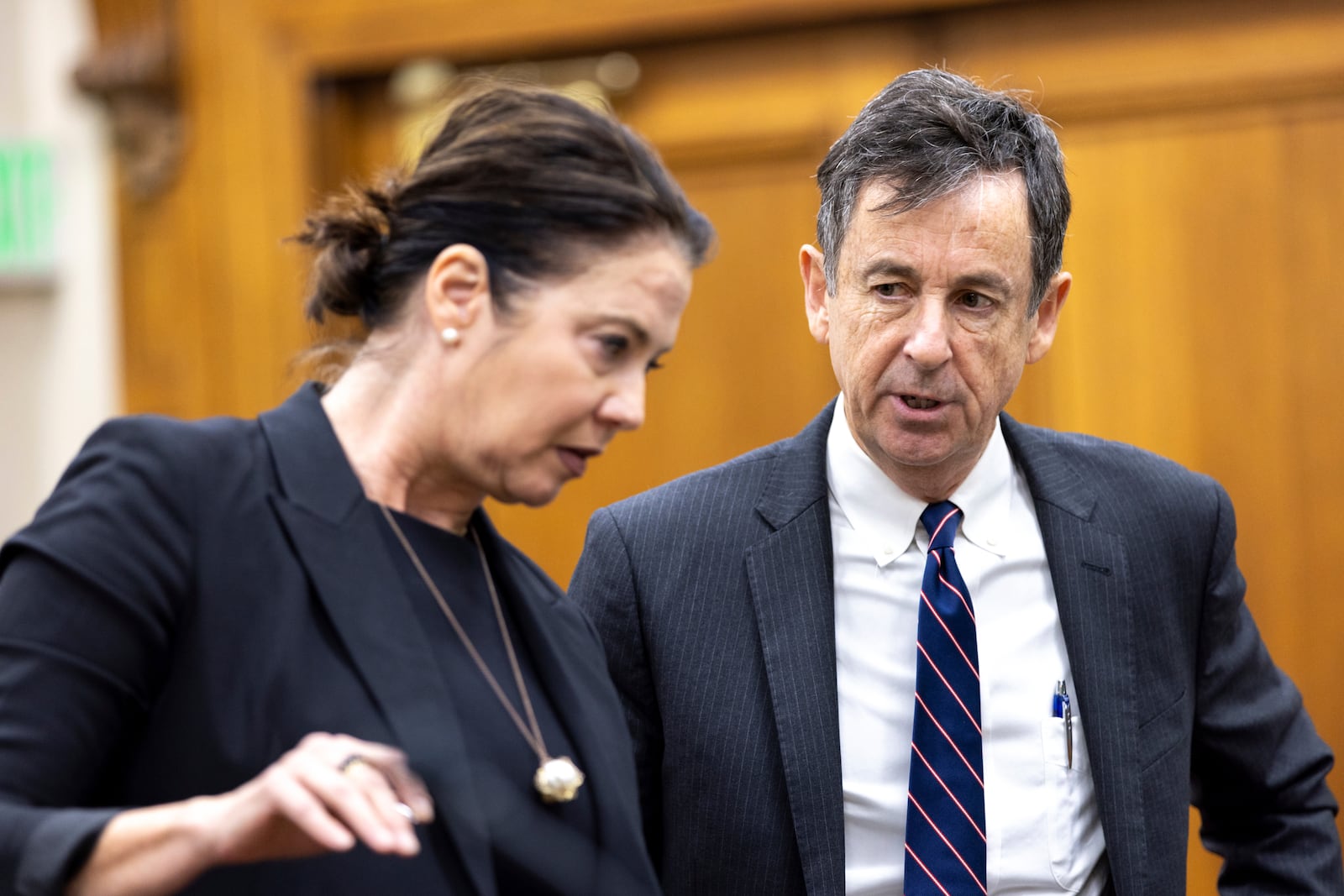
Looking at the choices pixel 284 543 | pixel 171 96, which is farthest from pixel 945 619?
pixel 171 96

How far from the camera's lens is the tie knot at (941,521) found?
1.80m

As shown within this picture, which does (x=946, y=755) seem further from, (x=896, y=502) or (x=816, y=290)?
(x=816, y=290)

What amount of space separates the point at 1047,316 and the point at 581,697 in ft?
2.79

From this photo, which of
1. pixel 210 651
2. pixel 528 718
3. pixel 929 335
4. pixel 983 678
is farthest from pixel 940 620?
pixel 210 651

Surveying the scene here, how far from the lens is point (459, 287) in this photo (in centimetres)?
130

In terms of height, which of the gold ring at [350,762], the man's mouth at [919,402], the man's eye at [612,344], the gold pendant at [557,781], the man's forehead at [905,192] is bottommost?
the gold pendant at [557,781]

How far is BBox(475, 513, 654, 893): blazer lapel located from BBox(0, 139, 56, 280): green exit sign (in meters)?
2.53

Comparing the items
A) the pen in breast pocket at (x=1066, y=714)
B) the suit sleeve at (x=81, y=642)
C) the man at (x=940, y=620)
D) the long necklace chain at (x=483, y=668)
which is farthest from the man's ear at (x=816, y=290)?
the suit sleeve at (x=81, y=642)

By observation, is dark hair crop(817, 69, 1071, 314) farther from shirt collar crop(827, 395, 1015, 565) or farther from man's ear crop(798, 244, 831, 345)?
shirt collar crop(827, 395, 1015, 565)

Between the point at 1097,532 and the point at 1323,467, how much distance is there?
132cm

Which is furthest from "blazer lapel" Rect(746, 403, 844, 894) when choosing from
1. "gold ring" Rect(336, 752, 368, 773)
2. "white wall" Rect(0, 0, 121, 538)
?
"white wall" Rect(0, 0, 121, 538)

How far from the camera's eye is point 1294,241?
9.71 ft

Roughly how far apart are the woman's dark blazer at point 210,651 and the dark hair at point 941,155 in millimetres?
761

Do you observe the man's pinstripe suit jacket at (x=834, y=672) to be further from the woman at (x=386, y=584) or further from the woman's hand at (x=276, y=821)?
the woman's hand at (x=276, y=821)
